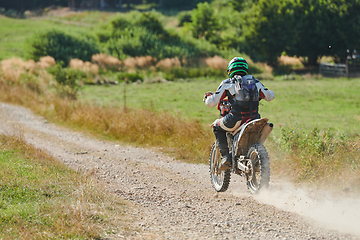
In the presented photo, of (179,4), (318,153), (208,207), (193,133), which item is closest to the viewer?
(208,207)

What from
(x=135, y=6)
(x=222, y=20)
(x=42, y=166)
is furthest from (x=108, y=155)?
(x=135, y=6)

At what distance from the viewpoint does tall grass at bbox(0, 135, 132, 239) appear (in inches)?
190

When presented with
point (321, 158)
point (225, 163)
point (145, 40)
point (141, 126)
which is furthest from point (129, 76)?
point (225, 163)

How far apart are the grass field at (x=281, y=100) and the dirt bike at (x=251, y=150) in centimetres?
713

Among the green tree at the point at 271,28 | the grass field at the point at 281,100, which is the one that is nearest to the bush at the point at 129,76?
the grass field at the point at 281,100

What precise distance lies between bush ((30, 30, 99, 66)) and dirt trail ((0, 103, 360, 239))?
3059 cm

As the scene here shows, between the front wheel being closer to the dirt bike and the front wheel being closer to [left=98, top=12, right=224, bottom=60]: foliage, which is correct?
the dirt bike

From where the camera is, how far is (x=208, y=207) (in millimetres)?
6227

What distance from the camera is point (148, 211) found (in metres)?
6.06

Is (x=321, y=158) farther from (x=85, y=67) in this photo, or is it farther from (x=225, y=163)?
(x=85, y=67)

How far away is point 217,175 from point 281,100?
633 inches

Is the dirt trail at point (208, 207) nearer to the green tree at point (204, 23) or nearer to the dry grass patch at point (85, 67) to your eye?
the dry grass patch at point (85, 67)

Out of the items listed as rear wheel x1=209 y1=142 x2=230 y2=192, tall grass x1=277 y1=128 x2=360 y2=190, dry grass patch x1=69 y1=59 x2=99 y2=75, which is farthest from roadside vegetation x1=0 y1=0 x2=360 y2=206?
rear wheel x1=209 y1=142 x2=230 y2=192

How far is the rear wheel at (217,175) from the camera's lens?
6844 mm
